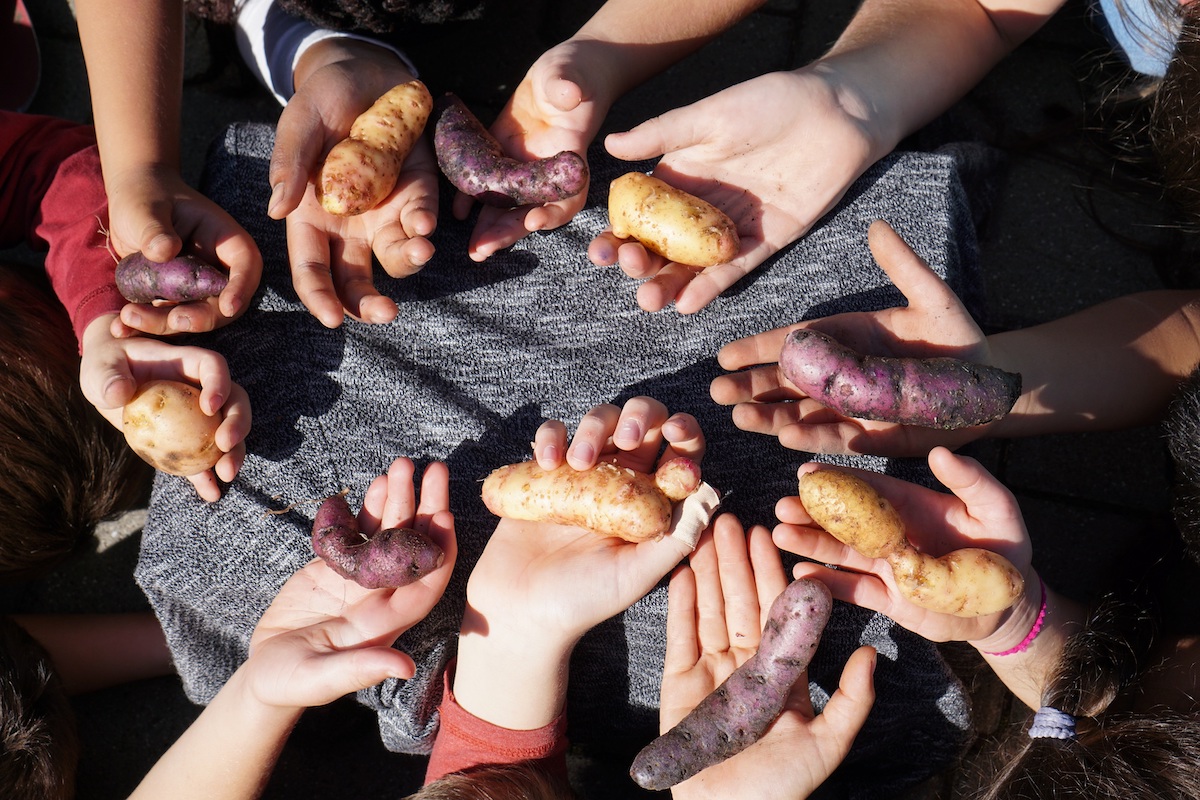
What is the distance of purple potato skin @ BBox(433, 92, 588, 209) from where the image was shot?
242 centimetres

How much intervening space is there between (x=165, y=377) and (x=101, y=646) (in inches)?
55.5

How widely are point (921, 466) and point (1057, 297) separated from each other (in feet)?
4.63

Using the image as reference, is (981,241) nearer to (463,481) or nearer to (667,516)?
(667,516)

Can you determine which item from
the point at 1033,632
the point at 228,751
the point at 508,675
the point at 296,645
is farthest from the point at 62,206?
the point at 1033,632

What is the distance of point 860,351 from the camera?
8.11ft

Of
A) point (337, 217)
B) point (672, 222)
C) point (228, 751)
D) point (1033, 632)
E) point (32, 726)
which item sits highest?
point (672, 222)

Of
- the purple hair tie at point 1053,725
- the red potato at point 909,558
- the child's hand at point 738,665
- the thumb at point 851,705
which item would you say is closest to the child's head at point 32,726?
the child's hand at point 738,665

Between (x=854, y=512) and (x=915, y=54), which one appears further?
(x=915, y=54)

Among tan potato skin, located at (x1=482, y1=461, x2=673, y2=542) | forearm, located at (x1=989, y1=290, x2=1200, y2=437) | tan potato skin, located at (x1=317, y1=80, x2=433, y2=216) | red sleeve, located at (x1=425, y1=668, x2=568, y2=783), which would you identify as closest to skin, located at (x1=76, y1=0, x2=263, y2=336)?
tan potato skin, located at (x1=317, y1=80, x2=433, y2=216)

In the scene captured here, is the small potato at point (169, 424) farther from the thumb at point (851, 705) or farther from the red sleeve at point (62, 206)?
the thumb at point (851, 705)

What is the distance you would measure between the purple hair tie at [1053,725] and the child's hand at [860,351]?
2.57 feet

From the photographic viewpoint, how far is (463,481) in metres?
2.56

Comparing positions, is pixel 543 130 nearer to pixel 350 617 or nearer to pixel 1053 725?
pixel 350 617

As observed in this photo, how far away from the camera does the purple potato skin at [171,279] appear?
234 centimetres
